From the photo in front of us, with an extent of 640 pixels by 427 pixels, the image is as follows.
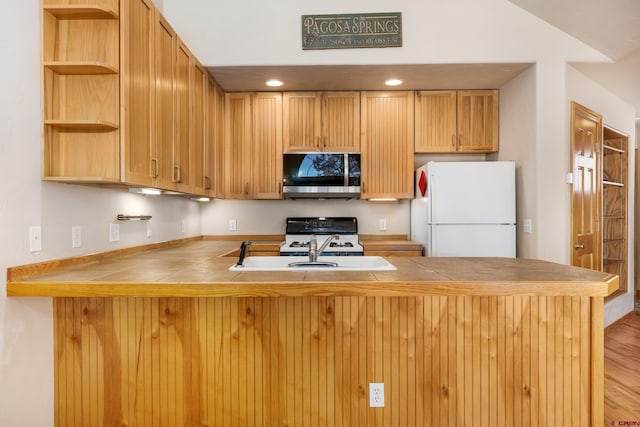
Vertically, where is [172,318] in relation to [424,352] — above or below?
above

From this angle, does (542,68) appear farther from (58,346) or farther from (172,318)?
(58,346)

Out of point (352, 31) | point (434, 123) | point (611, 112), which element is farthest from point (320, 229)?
point (611, 112)

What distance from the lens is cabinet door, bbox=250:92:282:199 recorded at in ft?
11.5

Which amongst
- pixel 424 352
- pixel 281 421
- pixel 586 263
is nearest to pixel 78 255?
pixel 281 421

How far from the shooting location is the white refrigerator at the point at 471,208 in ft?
10.0

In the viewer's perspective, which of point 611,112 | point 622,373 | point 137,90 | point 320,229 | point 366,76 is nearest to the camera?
point 137,90

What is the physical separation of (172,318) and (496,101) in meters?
3.28

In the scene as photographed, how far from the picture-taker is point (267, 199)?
3.64 m

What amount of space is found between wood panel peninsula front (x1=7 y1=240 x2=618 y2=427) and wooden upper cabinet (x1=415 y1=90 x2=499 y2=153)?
81.6 inches

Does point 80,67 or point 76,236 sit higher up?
point 80,67

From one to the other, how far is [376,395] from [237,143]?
2603 mm

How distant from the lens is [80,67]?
162 cm

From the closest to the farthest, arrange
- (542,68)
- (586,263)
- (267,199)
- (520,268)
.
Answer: (520,268), (542,68), (586,263), (267,199)

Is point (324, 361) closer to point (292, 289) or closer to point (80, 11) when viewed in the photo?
point (292, 289)
